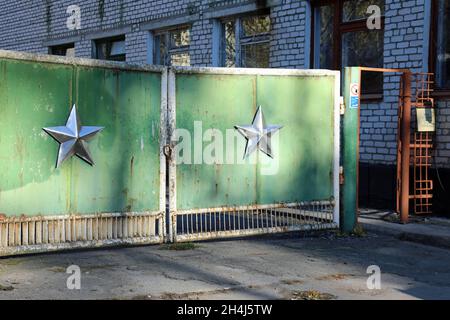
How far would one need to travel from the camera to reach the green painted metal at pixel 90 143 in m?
6.01

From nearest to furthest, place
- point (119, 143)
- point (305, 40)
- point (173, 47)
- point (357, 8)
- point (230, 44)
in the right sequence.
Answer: point (119, 143), point (357, 8), point (305, 40), point (230, 44), point (173, 47)

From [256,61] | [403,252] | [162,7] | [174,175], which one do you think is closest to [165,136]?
[174,175]

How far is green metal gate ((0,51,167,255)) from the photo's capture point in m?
6.02

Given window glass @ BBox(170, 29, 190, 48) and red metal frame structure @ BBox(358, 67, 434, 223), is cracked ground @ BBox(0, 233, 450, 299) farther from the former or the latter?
window glass @ BBox(170, 29, 190, 48)

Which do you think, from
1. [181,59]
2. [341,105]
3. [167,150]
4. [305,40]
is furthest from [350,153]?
[181,59]

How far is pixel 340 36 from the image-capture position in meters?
10.7

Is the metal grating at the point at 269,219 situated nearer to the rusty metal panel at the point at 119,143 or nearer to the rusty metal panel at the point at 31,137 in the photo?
the rusty metal panel at the point at 119,143

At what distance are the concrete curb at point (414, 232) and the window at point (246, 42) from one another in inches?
184

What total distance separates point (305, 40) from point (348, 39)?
82 centimetres

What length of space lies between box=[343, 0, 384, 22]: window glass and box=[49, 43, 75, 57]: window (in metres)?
9.42

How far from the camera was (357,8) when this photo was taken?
34.1ft

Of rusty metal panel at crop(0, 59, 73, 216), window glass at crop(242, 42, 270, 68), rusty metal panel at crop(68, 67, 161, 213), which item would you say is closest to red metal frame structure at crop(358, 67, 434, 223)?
rusty metal panel at crop(68, 67, 161, 213)

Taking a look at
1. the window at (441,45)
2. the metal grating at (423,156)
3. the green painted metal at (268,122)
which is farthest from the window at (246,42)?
the green painted metal at (268,122)

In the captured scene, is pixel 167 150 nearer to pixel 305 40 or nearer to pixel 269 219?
pixel 269 219
